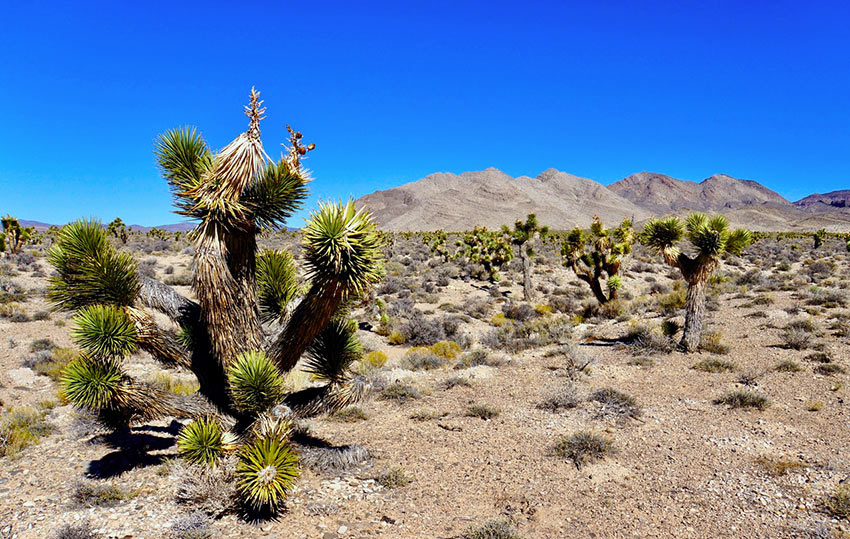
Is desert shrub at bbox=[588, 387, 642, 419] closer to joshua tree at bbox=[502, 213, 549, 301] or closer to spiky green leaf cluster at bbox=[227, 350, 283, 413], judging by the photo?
spiky green leaf cluster at bbox=[227, 350, 283, 413]

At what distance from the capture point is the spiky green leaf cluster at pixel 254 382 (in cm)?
517

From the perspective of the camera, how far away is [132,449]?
6.83m

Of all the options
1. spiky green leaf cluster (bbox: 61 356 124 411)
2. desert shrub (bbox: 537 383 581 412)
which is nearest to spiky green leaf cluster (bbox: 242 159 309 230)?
spiky green leaf cluster (bbox: 61 356 124 411)

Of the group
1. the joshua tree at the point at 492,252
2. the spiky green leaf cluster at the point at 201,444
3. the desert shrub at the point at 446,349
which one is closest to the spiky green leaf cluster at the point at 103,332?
the spiky green leaf cluster at the point at 201,444

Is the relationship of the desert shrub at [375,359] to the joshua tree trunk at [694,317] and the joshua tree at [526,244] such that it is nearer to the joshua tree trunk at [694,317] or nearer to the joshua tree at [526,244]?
the joshua tree trunk at [694,317]

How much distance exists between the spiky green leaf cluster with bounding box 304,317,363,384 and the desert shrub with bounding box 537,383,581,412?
4.04 meters

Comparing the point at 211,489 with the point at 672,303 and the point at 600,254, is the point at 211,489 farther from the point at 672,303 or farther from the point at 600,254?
the point at 672,303

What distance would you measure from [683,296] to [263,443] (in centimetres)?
1598

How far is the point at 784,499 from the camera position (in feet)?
17.6

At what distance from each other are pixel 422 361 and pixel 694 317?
6793 millimetres

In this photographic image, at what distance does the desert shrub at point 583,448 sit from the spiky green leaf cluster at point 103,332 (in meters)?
5.72

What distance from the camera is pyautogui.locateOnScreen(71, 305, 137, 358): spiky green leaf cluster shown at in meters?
4.89

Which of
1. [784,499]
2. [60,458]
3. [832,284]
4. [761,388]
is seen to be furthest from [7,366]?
[832,284]

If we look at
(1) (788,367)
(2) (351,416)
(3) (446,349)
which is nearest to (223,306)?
(2) (351,416)
